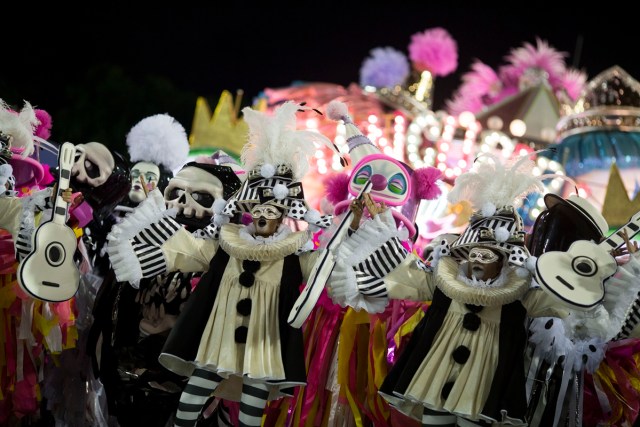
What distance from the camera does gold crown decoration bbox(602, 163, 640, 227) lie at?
5959 millimetres

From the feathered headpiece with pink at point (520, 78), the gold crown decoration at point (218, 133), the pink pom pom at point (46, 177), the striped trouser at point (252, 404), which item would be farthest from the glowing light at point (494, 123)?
the striped trouser at point (252, 404)

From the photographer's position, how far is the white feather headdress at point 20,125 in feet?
16.4

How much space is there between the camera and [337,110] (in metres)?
4.95

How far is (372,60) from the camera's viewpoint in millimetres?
11742

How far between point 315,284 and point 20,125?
2.13 metres

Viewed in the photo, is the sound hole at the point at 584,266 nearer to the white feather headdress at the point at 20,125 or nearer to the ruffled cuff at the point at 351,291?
the ruffled cuff at the point at 351,291

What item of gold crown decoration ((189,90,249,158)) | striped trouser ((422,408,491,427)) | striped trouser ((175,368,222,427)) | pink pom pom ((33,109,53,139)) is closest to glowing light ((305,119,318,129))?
gold crown decoration ((189,90,249,158))

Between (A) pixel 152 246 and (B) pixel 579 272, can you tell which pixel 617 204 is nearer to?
(B) pixel 579 272

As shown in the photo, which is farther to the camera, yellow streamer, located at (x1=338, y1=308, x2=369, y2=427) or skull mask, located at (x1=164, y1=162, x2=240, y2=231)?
skull mask, located at (x1=164, y1=162, x2=240, y2=231)

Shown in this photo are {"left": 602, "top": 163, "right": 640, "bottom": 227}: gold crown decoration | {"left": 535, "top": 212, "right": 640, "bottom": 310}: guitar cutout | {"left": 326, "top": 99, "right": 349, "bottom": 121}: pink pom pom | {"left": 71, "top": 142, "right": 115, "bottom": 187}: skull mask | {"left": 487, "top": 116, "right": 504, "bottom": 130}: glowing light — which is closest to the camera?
{"left": 535, "top": 212, "right": 640, "bottom": 310}: guitar cutout

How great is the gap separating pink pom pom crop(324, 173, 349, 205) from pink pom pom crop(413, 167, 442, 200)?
41 cm

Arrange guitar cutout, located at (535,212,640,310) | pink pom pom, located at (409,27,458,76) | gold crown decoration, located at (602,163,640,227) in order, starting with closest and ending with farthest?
guitar cutout, located at (535,212,640,310) < gold crown decoration, located at (602,163,640,227) < pink pom pom, located at (409,27,458,76)

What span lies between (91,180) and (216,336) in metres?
1.58

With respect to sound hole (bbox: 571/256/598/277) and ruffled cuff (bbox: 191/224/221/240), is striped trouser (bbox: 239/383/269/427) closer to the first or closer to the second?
ruffled cuff (bbox: 191/224/221/240)
